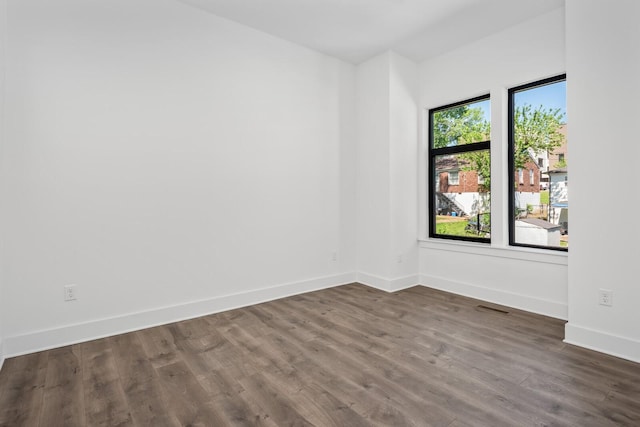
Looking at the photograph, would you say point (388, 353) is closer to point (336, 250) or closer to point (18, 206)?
point (336, 250)

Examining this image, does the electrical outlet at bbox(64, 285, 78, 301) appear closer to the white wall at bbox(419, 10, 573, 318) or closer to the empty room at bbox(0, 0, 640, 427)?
the empty room at bbox(0, 0, 640, 427)

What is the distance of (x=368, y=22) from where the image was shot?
349 cm

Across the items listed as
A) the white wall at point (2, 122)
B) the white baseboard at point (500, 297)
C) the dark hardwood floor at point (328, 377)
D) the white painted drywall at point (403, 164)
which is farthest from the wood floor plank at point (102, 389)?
the white baseboard at point (500, 297)

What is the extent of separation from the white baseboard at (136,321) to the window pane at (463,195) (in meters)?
1.90

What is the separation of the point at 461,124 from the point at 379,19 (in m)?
1.59

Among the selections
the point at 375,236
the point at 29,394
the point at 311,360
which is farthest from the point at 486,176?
the point at 29,394

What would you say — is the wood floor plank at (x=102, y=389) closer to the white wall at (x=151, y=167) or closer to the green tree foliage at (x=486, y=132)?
the white wall at (x=151, y=167)

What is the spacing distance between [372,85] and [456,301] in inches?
109

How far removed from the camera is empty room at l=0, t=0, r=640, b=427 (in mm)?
2074

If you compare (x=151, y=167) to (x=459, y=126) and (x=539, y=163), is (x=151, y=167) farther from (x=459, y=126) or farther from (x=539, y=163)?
(x=539, y=163)

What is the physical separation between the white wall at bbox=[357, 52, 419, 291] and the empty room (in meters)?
0.04

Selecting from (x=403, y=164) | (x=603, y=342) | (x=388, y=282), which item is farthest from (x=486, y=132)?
(x=603, y=342)

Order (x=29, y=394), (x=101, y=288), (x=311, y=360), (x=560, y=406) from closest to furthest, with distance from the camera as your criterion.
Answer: (x=560, y=406) < (x=29, y=394) < (x=311, y=360) < (x=101, y=288)

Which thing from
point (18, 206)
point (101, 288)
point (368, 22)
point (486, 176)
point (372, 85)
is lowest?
point (101, 288)
